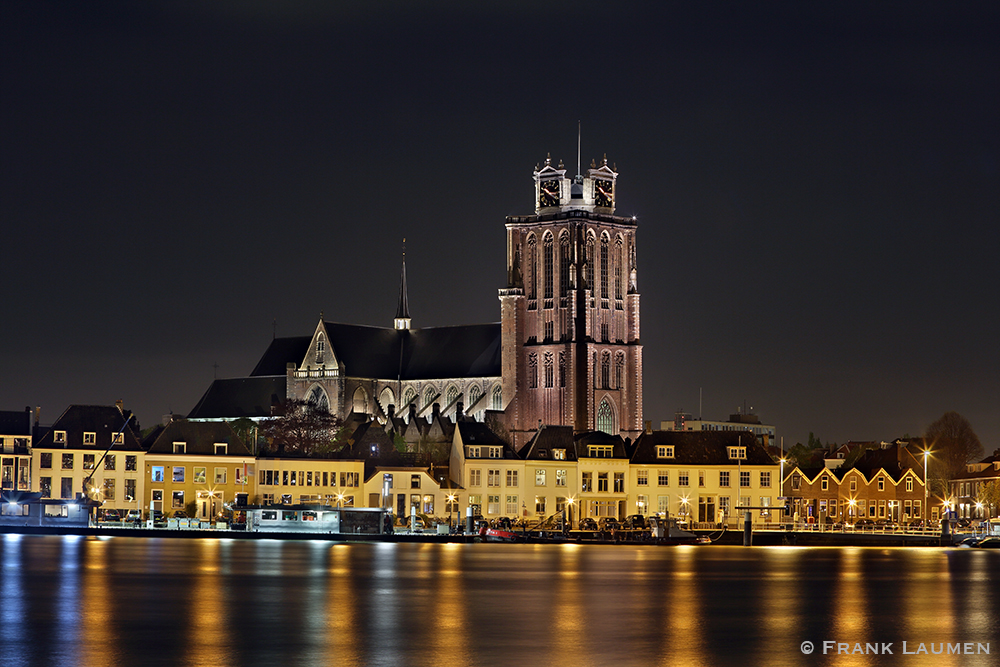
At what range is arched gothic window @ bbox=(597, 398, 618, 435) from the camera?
18025cm

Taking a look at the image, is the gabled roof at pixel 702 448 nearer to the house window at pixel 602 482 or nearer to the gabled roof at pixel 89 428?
the house window at pixel 602 482

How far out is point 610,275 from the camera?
18538cm

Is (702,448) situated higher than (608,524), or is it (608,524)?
(702,448)

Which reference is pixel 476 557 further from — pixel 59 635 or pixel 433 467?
pixel 433 467

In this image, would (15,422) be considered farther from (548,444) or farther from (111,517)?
(548,444)

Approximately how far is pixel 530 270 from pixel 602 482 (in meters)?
40.4

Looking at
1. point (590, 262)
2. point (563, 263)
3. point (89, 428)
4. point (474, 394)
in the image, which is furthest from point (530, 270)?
point (89, 428)

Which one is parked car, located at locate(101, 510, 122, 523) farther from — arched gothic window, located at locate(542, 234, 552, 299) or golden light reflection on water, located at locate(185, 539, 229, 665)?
golden light reflection on water, located at locate(185, 539, 229, 665)

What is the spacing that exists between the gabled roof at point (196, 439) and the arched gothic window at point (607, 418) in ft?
158

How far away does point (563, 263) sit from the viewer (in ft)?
604

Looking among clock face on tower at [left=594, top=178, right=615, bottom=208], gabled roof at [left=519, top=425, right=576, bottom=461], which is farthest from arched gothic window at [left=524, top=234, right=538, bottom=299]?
gabled roof at [left=519, top=425, right=576, bottom=461]

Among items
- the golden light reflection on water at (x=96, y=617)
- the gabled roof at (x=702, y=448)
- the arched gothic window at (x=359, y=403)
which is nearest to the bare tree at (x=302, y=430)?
the arched gothic window at (x=359, y=403)

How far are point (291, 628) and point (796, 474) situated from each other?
12950 cm

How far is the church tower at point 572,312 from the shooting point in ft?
592
